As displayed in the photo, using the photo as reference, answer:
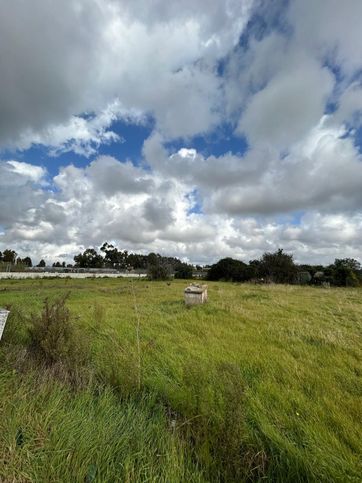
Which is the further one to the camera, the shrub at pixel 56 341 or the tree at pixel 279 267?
the tree at pixel 279 267

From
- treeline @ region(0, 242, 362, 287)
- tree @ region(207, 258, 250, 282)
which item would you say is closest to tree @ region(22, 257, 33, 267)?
treeline @ region(0, 242, 362, 287)

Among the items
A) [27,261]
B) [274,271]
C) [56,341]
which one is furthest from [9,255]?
[56,341]

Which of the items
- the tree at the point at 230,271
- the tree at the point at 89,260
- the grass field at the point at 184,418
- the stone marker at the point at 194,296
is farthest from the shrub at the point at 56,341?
the tree at the point at 89,260

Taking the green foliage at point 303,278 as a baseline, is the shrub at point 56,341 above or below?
below

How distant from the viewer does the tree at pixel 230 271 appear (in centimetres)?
4916

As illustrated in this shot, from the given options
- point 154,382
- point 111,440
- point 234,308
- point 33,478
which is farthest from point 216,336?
point 33,478

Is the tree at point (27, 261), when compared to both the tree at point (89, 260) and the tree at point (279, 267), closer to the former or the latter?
the tree at point (89, 260)

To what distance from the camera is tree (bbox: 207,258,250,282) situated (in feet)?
161

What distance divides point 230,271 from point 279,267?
30.5 ft

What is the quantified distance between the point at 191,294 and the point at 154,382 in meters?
7.85

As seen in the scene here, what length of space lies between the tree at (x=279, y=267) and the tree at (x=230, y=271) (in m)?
3.20

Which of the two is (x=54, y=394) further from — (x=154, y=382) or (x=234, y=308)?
(x=234, y=308)

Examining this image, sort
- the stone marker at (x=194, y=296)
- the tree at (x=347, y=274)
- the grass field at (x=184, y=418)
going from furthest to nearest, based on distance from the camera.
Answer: the tree at (x=347, y=274) → the stone marker at (x=194, y=296) → the grass field at (x=184, y=418)

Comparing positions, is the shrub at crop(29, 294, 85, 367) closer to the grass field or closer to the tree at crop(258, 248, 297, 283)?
the grass field
